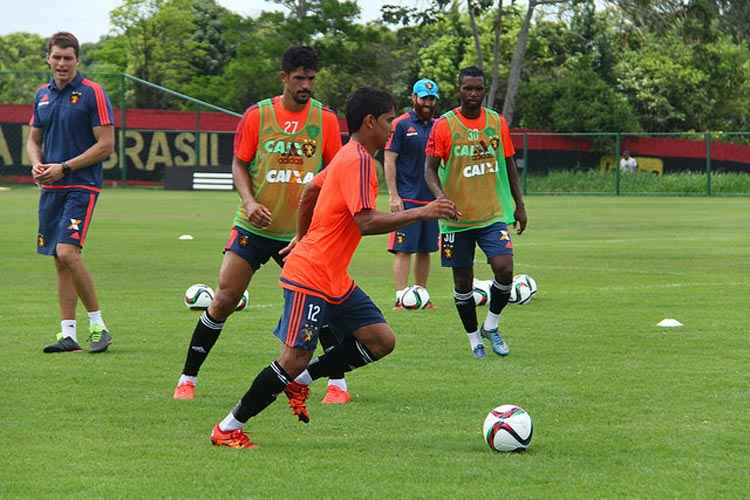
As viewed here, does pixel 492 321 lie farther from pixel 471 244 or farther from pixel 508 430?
pixel 508 430

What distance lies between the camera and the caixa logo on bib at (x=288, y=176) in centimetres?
870

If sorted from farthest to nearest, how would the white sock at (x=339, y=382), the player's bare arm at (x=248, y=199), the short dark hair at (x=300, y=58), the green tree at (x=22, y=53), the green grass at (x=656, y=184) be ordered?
the green tree at (x=22, y=53) → the green grass at (x=656, y=184) → the white sock at (x=339, y=382) → the short dark hair at (x=300, y=58) → the player's bare arm at (x=248, y=199)

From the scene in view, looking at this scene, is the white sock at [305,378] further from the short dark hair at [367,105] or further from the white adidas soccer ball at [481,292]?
the white adidas soccer ball at [481,292]

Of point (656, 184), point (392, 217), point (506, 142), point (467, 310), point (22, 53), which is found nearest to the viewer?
point (392, 217)

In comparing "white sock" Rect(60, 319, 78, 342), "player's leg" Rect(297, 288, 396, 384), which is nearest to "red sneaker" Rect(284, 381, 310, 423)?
"player's leg" Rect(297, 288, 396, 384)

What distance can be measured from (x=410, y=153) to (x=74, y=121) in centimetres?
479

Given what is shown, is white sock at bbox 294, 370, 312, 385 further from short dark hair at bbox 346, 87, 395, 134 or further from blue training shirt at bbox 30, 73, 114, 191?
blue training shirt at bbox 30, 73, 114, 191

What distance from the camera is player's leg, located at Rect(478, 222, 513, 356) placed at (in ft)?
34.2

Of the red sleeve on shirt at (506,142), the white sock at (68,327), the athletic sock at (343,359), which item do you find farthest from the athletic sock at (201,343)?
the red sleeve on shirt at (506,142)

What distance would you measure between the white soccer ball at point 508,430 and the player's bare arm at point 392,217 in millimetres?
1017

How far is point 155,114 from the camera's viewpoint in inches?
2003

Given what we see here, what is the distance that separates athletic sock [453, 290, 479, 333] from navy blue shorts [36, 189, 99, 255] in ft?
9.01

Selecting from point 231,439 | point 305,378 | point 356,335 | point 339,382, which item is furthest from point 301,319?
point 339,382

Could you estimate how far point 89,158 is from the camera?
10.2 meters
